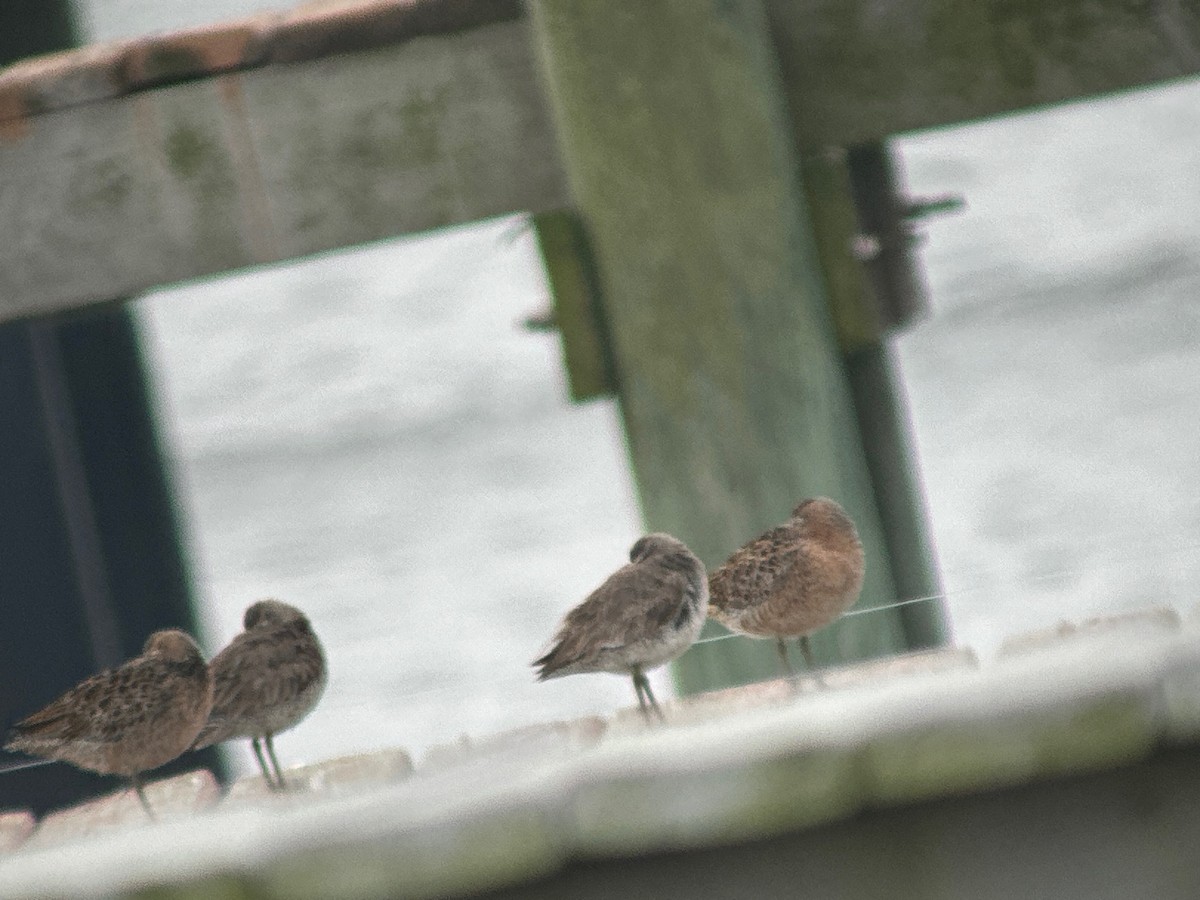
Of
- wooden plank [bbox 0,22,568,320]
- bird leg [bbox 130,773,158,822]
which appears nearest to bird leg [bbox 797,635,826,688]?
Answer: bird leg [bbox 130,773,158,822]

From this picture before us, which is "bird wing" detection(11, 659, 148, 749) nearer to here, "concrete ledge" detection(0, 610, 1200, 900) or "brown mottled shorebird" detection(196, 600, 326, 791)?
"brown mottled shorebird" detection(196, 600, 326, 791)

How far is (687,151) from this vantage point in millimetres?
3324

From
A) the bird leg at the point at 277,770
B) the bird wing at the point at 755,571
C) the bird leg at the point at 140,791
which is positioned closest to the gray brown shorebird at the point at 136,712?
the bird leg at the point at 277,770

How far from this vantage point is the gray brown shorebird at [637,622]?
2566 mm

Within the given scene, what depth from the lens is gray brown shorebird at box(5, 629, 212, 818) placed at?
8.34 ft

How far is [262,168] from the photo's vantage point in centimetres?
366

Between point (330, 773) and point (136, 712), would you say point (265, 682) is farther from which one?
point (330, 773)

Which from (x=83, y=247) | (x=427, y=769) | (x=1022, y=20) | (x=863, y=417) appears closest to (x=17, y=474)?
(x=83, y=247)

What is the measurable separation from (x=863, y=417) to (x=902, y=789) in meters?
3.02

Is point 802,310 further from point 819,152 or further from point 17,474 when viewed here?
point 17,474

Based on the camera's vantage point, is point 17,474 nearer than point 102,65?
No

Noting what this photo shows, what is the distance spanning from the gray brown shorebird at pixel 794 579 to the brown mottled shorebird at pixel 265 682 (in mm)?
643

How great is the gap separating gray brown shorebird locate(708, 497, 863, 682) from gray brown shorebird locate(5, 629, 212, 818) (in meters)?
0.81

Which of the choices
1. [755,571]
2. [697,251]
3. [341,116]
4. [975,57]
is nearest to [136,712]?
[755,571]
